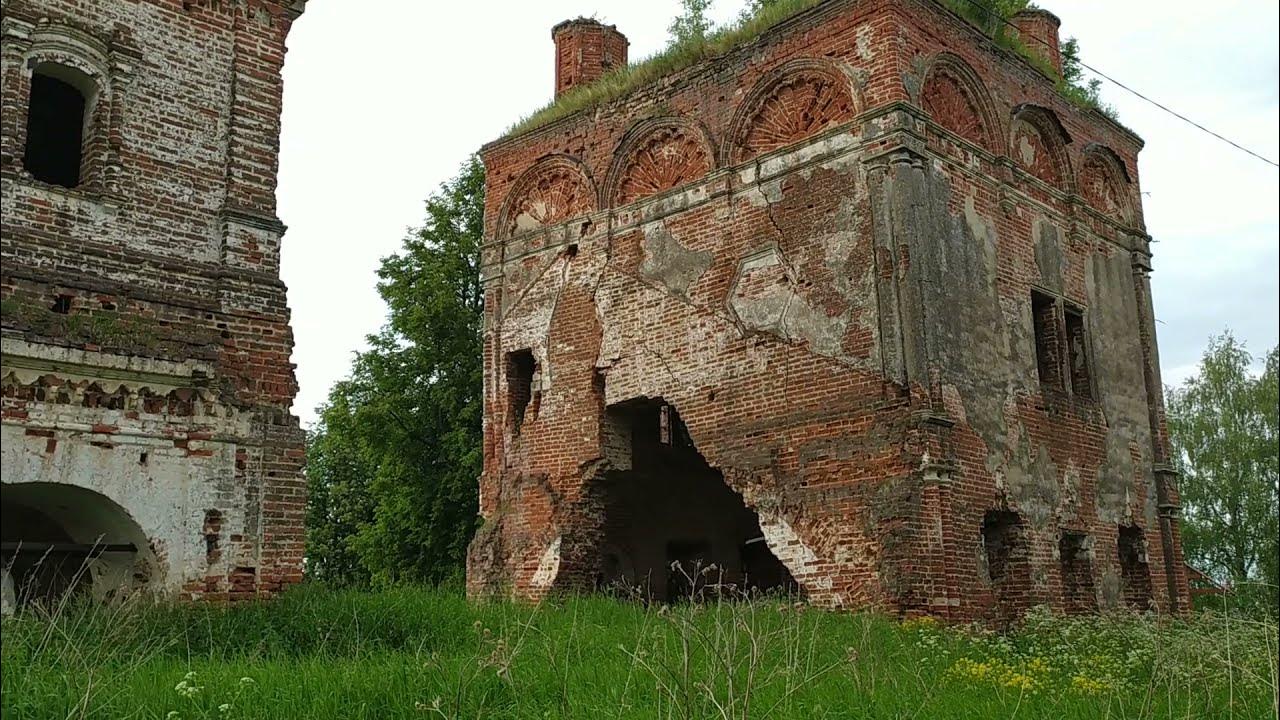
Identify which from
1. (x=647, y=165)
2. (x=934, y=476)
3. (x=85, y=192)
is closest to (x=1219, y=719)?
(x=934, y=476)

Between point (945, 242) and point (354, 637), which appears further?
point (945, 242)

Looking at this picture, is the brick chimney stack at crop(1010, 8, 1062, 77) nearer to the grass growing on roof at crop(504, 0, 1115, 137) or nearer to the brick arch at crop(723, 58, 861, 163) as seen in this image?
the grass growing on roof at crop(504, 0, 1115, 137)

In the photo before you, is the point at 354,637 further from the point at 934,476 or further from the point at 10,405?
the point at 934,476

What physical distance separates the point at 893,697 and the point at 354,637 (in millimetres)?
3587

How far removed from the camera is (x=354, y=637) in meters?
7.98

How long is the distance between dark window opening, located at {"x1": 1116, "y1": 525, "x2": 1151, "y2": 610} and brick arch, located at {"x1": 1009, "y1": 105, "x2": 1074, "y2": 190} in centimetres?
432

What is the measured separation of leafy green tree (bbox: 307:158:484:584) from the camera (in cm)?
2012

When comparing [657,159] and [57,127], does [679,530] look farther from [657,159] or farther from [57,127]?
[57,127]

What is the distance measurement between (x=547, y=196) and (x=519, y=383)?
8.28 ft

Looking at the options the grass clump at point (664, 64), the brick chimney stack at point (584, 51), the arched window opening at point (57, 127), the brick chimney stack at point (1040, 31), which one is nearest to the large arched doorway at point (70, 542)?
the arched window opening at point (57, 127)

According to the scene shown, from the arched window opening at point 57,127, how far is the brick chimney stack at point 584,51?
8.73 metres

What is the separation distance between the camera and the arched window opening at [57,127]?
8.73 m

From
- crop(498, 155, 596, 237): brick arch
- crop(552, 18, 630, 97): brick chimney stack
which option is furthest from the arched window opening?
crop(552, 18, 630, 97): brick chimney stack

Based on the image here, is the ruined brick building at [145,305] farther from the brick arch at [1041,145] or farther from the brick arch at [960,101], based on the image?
the brick arch at [1041,145]
